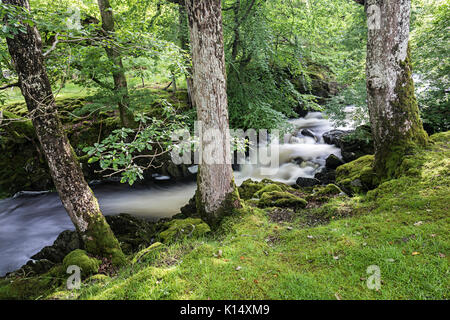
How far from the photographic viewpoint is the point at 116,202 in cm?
922

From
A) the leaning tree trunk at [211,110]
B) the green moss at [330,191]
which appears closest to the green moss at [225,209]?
the leaning tree trunk at [211,110]

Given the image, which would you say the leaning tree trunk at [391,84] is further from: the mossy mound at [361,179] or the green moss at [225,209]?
the green moss at [225,209]

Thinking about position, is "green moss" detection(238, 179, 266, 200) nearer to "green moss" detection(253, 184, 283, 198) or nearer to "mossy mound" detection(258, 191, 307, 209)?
"green moss" detection(253, 184, 283, 198)

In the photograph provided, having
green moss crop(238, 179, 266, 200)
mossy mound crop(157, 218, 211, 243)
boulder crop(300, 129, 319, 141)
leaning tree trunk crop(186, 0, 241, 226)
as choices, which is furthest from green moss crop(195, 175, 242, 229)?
boulder crop(300, 129, 319, 141)

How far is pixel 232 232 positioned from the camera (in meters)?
4.24

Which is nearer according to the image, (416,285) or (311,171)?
(416,285)

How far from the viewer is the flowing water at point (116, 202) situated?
731cm

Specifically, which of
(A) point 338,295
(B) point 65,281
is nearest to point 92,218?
(B) point 65,281

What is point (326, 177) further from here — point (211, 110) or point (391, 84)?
point (211, 110)

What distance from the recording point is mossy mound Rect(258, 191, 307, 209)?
5402mm

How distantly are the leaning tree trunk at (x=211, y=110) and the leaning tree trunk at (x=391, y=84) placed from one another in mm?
2971

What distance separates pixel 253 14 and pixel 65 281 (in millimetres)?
8698
